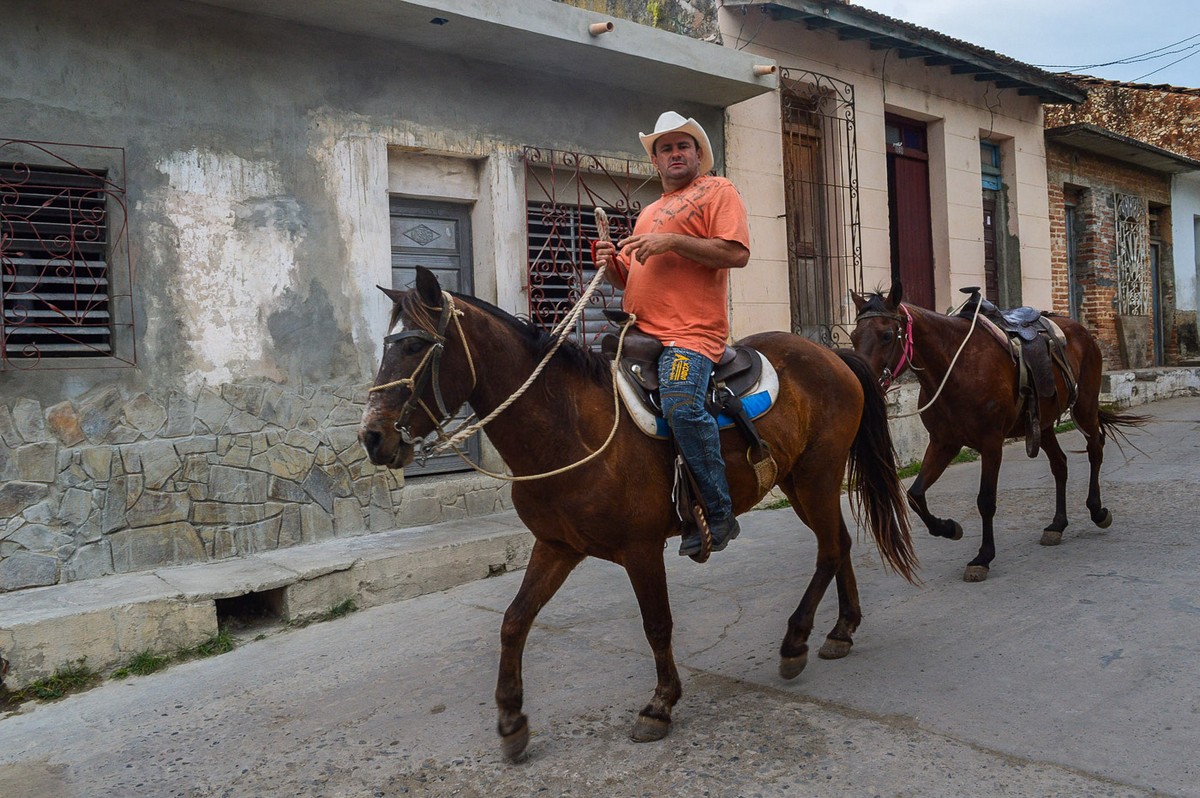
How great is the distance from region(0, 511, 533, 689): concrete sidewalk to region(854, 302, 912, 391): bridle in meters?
2.69

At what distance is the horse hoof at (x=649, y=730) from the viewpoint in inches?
136

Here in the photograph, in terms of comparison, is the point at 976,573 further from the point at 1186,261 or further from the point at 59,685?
the point at 1186,261

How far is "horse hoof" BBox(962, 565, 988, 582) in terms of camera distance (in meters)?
5.41

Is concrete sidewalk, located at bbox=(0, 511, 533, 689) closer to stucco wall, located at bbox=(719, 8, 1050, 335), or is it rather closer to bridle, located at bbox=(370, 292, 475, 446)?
bridle, located at bbox=(370, 292, 475, 446)

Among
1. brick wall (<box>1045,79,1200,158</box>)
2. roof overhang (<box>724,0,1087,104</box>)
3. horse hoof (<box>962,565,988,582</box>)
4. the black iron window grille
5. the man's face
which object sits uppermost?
brick wall (<box>1045,79,1200,158</box>)

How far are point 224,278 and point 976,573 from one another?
517 centimetres

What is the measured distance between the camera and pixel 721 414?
12.4ft

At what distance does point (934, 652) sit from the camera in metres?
4.25

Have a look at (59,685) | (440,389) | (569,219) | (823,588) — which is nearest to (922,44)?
(569,219)

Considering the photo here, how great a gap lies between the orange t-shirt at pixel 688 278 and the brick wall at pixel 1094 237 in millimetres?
12670

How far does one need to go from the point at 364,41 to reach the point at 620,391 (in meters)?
4.60

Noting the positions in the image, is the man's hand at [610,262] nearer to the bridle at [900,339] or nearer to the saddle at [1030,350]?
the bridle at [900,339]

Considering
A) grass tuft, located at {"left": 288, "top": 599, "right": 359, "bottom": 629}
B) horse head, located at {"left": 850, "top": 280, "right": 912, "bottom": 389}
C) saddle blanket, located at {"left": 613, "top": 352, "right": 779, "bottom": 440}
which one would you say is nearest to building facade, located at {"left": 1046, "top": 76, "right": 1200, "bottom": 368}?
horse head, located at {"left": 850, "top": 280, "right": 912, "bottom": 389}

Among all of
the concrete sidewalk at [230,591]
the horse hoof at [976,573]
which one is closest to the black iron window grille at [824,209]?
the concrete sidewalk at [230,591]
